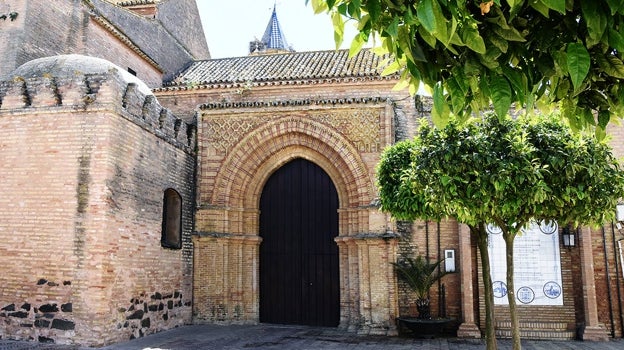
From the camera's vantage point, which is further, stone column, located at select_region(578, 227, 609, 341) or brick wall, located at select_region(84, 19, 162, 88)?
brick wall, located at select_region(84, 19, 162, 88)

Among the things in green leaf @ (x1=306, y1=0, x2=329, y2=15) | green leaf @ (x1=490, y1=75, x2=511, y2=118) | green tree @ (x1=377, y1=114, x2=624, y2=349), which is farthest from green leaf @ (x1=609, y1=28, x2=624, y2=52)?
green tree @ (x1=377, y1=114, x2=624, y2=349)

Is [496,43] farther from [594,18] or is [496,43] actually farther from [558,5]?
[558,5]

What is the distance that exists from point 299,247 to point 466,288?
13.8 feet

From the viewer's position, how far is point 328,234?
43.5 ft

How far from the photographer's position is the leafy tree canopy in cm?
713

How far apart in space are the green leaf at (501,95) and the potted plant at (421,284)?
9.31 metres

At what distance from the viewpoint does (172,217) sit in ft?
41.4

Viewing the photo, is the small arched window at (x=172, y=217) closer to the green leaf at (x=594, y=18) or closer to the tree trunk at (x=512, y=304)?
the tree trunk at (x=512, y=304)

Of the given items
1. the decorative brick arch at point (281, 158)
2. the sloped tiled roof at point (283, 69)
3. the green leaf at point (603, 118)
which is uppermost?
the sloped tiled roof at point (283, 69)

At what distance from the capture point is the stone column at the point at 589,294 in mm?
11266

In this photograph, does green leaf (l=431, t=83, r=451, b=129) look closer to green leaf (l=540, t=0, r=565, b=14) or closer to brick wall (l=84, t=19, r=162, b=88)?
green leaf (l=540, t=0, r=565, b=14)

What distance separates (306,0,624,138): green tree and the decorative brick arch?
31.1 ft

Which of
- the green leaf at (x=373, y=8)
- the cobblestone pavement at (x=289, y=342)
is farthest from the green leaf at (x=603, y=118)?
the cobblestone pavement at (x=289, y=342)

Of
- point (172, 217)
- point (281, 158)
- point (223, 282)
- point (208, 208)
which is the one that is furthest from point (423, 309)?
point (172, 217)
